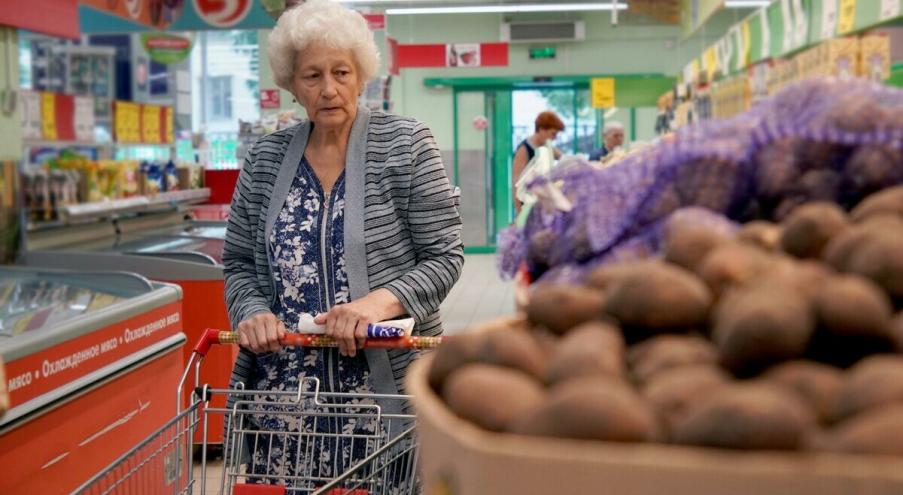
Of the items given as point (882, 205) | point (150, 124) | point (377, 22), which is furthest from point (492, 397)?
point (377, 22)

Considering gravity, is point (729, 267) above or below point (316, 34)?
below

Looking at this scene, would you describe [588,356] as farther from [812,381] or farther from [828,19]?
[828,19]

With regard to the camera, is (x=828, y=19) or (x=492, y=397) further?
(x=828, y=19)

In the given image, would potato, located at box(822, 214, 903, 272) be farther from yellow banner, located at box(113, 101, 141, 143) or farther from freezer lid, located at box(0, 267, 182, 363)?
yellow banner, located at box(113, 101, 141, 143)

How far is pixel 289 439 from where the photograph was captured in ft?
8.36

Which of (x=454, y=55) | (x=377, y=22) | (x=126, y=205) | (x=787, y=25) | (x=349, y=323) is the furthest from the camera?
(x=454, y=55)

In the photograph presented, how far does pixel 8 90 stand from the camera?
5.38 meters

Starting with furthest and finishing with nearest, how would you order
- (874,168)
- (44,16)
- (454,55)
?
(454,55) < (44,16) < (874,168)

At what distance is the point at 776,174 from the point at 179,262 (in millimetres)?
4451

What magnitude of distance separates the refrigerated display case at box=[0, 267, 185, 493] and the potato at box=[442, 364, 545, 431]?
2.51 meters

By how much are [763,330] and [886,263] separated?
0.14 m

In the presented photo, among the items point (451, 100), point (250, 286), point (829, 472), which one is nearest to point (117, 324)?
point (250, 286)

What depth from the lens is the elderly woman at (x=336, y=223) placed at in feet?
8.38

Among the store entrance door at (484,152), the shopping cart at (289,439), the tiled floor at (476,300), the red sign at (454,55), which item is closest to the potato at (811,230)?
the shopping cart at (289,439)
